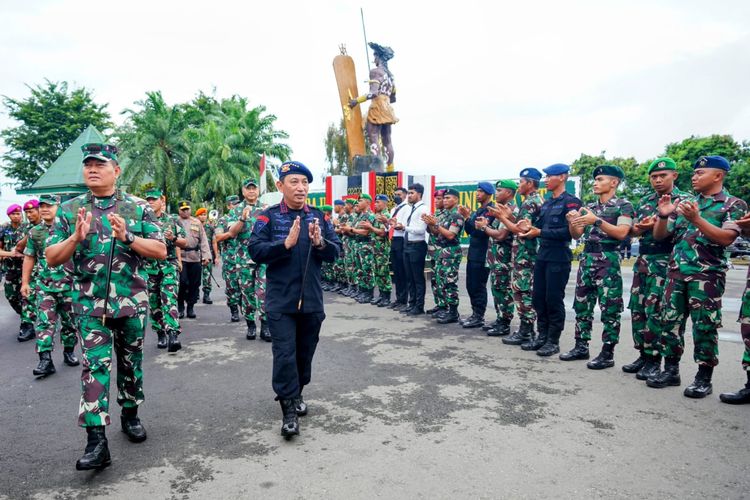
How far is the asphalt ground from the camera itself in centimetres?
283

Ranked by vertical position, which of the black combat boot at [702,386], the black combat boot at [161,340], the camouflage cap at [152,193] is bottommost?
the black combat boot at [161,340]

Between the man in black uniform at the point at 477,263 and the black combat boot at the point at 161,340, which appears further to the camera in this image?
the man in black uniform at the point at 477,263

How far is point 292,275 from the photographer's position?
3621 millimetres

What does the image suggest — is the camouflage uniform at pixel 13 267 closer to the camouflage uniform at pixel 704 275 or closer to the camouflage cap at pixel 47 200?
the camouflage cap at pixel 47 200

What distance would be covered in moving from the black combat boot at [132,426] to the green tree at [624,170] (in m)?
38.5

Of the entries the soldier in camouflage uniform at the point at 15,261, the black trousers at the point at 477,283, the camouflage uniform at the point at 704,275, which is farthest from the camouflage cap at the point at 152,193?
the camouflage uniform at the point at 704,275

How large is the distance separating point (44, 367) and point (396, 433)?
12.9ft

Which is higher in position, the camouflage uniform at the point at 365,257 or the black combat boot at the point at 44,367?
the camouflage uniform at the point at 365,257

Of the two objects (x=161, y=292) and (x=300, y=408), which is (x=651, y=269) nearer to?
(x=300, y=408)

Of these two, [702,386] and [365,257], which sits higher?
[365,257]

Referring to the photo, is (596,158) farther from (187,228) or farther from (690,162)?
(187,228)

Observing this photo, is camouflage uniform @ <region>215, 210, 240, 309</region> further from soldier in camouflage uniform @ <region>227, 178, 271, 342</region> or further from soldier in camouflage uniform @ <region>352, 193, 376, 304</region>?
soldier in camouflage uniform @ <region>352, 193, 376, 304</region>

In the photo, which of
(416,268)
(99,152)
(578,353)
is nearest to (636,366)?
(578,353)

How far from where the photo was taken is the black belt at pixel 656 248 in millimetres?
4617
